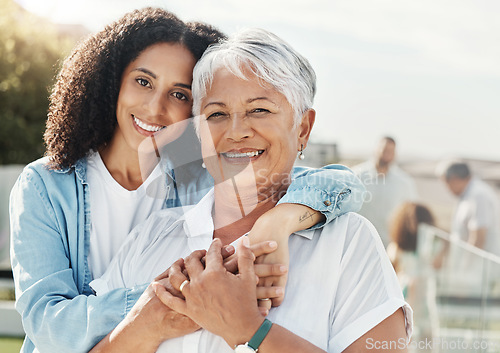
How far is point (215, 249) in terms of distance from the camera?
1.47 m

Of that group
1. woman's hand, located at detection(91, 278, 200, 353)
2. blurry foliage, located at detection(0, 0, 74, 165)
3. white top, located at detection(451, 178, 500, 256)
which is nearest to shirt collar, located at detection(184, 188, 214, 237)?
woman's hand, located at detection(91, 278, 200, 353)

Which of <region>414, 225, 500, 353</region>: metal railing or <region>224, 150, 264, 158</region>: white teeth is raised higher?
<region>224, 150, 264, 158</region>: white teeth

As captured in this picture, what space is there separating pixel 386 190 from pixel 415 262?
0.76m

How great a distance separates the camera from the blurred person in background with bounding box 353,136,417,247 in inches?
163

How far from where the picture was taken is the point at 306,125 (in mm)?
1771

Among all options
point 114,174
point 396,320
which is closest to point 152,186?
point 114,174

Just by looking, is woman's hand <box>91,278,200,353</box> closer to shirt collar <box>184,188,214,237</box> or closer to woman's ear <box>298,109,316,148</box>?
shirt collar <box>184,188,214,237</box>

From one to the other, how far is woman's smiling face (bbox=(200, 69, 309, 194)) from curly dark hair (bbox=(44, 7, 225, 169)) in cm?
30

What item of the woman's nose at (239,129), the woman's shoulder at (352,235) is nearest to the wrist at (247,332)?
the woman's shoulder at (352,235)

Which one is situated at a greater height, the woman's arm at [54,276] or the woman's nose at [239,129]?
the woman's nose at [239,129]

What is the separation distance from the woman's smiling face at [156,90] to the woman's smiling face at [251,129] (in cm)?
19

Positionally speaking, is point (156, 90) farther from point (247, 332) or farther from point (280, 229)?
point (247, 332)

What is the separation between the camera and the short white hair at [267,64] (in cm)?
163

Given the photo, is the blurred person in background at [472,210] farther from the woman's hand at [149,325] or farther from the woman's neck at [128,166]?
the woman's hand at [149,325]
